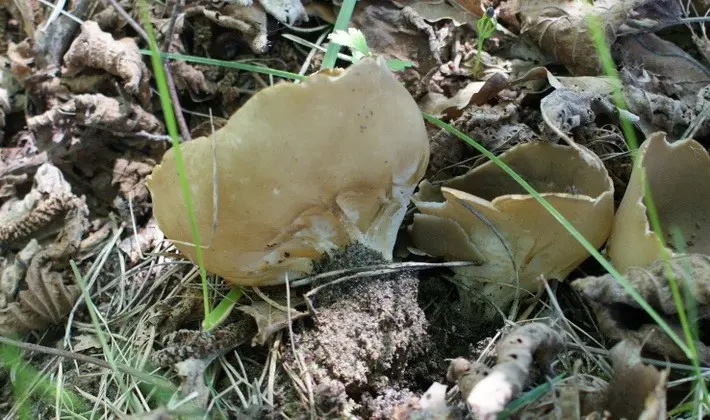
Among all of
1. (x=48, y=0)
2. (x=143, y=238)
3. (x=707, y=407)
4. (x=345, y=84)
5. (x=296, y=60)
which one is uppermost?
(x=345, y=84)

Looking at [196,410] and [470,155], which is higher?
[470,155]

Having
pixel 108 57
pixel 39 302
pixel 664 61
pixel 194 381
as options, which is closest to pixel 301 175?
pixel 194 381

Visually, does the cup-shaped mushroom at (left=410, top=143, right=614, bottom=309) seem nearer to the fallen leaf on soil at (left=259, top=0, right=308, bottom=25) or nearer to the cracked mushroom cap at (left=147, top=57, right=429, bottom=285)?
the cracked mushroom cap at (left=147, top=57, right=429, bottom=285)

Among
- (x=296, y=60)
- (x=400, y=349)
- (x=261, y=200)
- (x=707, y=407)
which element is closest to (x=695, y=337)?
(x=707, y=407)

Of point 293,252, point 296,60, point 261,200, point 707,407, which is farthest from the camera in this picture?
point 296,60

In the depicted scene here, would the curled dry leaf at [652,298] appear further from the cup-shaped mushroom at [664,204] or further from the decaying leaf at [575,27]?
the decaying leaf at [575,27]

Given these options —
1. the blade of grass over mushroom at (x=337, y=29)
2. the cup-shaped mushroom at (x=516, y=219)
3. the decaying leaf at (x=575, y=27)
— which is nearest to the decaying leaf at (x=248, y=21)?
the blade of grass over mushroom at (x=337, y=29)

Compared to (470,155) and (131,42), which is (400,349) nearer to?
(470,155)

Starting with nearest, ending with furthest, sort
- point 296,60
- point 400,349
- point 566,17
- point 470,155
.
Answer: point 400,349, point 470,155, point 566,17, point 296,60
